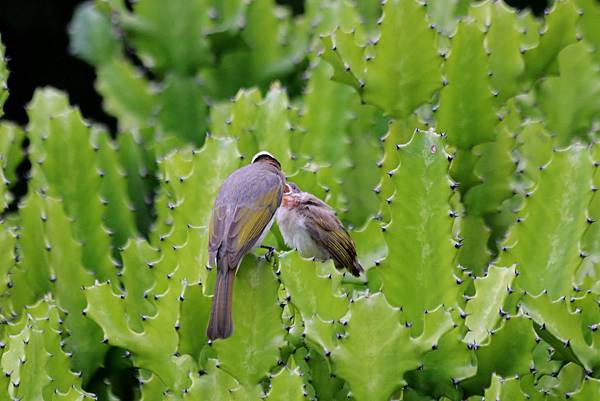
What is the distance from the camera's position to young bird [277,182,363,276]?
8.65 ft

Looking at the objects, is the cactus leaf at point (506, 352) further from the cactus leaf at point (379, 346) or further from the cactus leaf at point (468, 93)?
the cactus leaf at point (468, 93)

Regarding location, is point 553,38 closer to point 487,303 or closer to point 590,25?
point 590,25

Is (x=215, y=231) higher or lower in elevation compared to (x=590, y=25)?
higher

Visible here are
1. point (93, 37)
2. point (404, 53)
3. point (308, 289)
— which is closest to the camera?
point (308, 289)

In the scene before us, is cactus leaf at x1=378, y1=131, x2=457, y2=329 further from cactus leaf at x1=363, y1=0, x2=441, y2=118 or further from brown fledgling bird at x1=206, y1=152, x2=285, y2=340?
cactus leaf at x1=363, y1=0, x2=441, y2=118

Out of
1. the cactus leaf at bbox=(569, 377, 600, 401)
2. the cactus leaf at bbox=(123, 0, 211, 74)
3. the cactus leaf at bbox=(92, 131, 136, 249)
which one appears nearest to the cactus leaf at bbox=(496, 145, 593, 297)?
the cactus leaf at bbox=(569, 377, 600, 401)

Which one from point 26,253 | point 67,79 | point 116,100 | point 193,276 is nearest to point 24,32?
point 67,79

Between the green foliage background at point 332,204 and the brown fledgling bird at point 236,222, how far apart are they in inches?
1.6

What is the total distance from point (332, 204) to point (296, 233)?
8.8 inches

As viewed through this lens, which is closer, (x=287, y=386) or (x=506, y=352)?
(x=287, y=386)

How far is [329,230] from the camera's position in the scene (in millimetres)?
2650

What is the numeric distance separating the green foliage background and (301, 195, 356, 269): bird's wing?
0.24 feet

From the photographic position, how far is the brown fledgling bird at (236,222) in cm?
212

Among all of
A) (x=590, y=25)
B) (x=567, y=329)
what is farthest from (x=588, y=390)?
(x=590, y=25)
